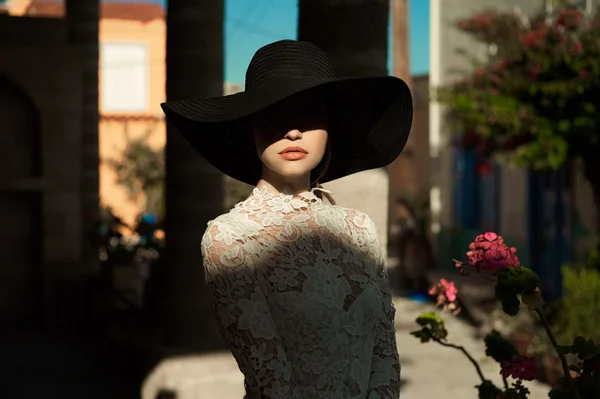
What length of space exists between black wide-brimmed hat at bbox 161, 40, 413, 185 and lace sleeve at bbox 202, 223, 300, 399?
335mm

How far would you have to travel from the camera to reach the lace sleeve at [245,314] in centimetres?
246

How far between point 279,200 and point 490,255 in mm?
769

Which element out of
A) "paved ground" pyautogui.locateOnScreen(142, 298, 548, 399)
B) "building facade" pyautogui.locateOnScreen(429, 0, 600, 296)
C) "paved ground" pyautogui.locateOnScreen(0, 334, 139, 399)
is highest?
"building facade" pyautogui.locateOnScreen(429, 0, 600, 296)

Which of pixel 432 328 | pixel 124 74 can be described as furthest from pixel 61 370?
pixel 124 74

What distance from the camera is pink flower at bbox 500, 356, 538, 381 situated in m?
3.26

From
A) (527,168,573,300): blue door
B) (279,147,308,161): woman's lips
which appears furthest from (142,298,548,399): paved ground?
(279,147,308,161): woman's lips

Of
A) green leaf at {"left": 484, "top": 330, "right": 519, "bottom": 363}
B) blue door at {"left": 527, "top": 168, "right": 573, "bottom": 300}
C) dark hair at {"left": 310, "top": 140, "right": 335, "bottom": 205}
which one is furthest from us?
blue door at {"left": 527, "top": 168, "right": 573, "bottom": 300}

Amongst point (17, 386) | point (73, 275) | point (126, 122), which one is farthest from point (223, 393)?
point (126, 122)

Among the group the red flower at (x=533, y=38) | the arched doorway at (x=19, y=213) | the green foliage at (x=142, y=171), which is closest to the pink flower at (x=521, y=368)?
the red flower at (x=533, y=38)

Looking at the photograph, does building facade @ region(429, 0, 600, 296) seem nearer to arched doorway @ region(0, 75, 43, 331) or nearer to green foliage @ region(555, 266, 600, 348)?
green foliage @ region(555, 266, 600, 348)

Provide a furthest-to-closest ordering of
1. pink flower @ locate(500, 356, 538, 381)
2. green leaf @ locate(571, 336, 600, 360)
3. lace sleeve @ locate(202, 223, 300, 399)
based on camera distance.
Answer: pink flower @ locate(500, 356, 538, 381), green leaf @ locate(571, 336, 600, 360), lace sleeve @ locate(202, 223, 300, 399)

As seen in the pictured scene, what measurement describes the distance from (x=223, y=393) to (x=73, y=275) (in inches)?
267

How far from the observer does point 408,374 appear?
25.6 feet

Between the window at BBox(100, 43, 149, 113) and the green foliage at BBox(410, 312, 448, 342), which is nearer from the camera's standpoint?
the green foliage at BBox(410, 312, 448, 342)
